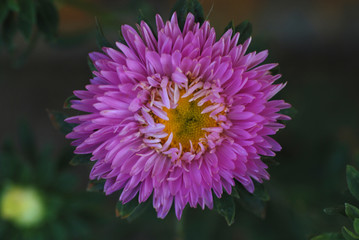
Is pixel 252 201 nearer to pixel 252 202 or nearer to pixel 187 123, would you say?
pixel 252 202

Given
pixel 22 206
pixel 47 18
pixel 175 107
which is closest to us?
pixel 175 107

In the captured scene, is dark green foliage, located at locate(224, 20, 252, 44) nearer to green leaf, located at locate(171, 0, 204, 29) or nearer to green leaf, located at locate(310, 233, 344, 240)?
green leaf, located at locate(171, 0, 204, 29)

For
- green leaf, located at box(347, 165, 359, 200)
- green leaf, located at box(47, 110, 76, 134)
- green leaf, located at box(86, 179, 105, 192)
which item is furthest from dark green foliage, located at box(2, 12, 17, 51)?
green leaf, located at box(347, 165, 359, 200)

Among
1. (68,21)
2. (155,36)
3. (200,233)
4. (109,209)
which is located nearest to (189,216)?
(200,233)

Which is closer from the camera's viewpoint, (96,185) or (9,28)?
(96,185)

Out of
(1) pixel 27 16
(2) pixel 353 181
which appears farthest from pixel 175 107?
(1) pixel 27 16

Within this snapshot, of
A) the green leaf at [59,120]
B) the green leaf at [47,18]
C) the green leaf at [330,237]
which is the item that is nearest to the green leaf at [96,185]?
the green leaf at [59,120]
